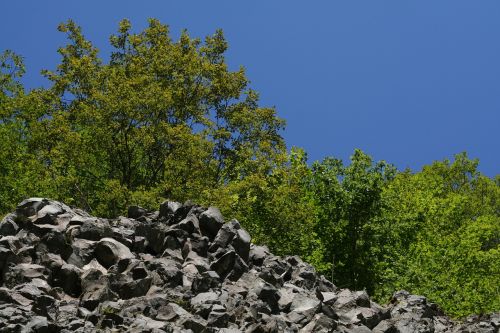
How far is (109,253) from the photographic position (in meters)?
28.3

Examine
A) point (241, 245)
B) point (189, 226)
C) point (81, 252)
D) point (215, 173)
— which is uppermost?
point (215, 173)

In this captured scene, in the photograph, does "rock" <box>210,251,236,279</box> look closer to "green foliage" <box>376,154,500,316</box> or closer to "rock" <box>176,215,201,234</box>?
"rock" <box>176,215,201,234</box>

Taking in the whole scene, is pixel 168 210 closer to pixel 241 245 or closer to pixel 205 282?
pixel 241 245

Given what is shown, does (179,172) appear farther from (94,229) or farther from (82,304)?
(82,304)

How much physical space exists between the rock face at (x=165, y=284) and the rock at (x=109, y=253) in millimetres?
49

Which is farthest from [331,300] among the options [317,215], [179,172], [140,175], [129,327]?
[140,175]

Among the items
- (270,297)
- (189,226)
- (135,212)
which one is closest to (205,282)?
(270,297)

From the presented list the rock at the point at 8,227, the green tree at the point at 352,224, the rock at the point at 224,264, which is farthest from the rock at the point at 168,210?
the green tree at the point at 352,224

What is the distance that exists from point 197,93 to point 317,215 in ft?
60.4

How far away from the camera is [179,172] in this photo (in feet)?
180

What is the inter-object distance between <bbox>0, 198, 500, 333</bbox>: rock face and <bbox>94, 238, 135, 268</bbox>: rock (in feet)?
0.16

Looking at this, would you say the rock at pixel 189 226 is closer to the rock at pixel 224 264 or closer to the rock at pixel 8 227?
the rock at pixel 224 264

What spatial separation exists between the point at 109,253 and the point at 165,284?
2938 mm

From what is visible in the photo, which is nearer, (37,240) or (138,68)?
(37,240)
